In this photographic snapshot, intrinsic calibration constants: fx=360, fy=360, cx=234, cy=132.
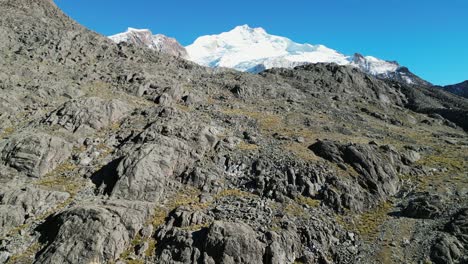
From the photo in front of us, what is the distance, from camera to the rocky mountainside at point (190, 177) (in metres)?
35.9

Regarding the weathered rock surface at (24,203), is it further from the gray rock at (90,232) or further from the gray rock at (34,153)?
the gray rock at (34,153)

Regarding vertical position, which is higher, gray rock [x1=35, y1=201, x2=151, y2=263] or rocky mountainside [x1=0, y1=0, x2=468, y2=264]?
rocky mountainside [x1=0, y1=0, x2=468, y2=264]

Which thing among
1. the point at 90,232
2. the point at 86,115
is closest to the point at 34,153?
the point at 86,115

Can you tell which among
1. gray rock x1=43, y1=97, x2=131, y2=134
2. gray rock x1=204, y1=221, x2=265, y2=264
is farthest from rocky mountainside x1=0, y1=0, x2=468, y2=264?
gray rock x1=43, y1=97, x2=131, y2=134

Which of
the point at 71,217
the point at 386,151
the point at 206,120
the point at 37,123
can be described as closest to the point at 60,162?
the point at 37,123

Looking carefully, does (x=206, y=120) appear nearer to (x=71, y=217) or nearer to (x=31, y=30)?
(x=71, y=217)

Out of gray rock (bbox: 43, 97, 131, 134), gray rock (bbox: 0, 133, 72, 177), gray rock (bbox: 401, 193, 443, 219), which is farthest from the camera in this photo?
gray rock (bbox: 43, 97, 131, 134)

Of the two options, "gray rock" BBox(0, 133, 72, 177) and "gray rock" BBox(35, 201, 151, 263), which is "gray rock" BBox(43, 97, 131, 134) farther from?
"gray rock" BBox(35, 201, 151, 263)

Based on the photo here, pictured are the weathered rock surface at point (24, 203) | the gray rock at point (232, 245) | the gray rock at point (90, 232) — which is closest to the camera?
the gray rock at point (90, 232)

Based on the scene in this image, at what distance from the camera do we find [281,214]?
4188 cm

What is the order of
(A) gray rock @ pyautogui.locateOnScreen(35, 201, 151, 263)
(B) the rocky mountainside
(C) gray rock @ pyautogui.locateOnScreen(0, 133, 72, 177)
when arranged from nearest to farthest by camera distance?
(A) gray rock @ pyautogui.locateOnScreen(35, 201, 151, 263) → (B) the rocky mountainside → (C) gray rock @ pyautogui.locateOnScreen(0, 133, 72, 177)

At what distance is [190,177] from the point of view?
47.2 meters

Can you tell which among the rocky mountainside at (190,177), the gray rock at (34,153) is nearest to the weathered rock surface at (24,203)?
the rocky mountainside at (190,177)

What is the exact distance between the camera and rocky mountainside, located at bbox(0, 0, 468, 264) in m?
35.9
